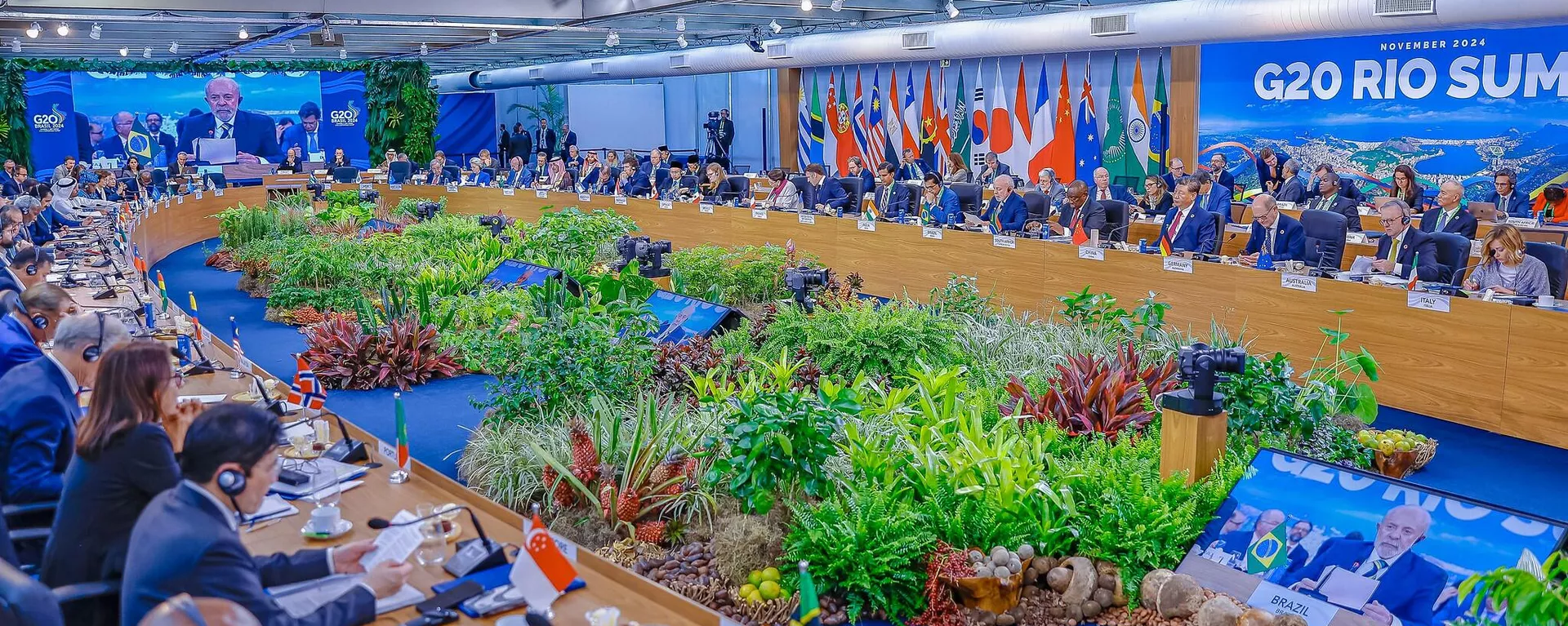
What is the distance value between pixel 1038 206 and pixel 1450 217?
10.3 feet

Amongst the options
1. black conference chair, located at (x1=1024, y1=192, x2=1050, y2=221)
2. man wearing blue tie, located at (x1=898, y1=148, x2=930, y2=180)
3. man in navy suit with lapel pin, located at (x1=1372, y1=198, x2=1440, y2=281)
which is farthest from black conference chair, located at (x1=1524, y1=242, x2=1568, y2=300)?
man wearing blue tie, located at (x1=898, y1=148, x2=930, y2=180)

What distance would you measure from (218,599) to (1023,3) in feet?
42.2

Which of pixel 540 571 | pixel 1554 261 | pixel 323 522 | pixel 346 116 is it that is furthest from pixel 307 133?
pixel 540 571

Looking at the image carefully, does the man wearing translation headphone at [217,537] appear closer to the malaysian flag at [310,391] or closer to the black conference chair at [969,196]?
the malaysian flag at [310,391]

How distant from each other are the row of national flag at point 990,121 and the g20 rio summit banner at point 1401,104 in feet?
4.86

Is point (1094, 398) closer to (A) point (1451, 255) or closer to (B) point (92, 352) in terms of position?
(A) point (1451, 255)

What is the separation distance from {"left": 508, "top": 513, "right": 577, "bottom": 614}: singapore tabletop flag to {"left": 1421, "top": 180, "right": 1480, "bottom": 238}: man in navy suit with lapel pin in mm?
7749

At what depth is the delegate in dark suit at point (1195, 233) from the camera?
8422mm

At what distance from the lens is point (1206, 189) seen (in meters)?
10.0

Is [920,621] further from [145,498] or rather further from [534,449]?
[145,498]

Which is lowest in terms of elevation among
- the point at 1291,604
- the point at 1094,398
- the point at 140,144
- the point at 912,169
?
the point at 1291,604

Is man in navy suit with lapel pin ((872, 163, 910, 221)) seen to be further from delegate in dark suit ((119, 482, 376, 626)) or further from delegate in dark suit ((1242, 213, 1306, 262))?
delegate in dark suit ((119, 482, 376, 626))

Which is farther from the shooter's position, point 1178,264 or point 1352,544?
point 1178,264

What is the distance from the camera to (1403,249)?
24.8ft
